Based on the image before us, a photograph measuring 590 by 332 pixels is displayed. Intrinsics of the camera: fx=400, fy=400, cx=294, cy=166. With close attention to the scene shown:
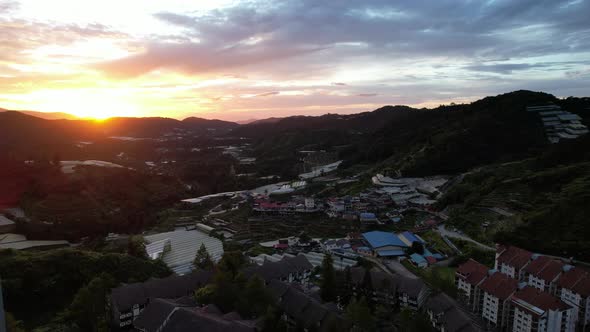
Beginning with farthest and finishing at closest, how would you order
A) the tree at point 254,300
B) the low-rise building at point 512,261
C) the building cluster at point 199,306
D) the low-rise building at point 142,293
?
the low-rise building at point 512,261
the low-rise building at point 142,293
the tree at point 254,300
the building cluster at point 199,306

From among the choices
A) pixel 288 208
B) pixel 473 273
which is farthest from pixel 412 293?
pixel 288 208

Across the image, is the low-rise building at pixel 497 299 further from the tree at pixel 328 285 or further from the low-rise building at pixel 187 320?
the low-rise building at pixel 187 320

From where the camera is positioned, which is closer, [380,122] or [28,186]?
[28,186]

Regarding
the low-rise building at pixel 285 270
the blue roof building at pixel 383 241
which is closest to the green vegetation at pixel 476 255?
the blue roof building at pixel 383 241

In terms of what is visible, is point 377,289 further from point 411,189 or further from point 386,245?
point 411,189

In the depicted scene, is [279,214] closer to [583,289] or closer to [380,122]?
[583,289]

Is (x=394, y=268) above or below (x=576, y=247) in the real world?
below

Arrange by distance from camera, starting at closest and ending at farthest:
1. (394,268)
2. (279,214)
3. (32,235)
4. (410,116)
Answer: (394,268) → (32,235) → (279,214) → (410,116)

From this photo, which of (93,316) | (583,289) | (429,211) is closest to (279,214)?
(429,211)
